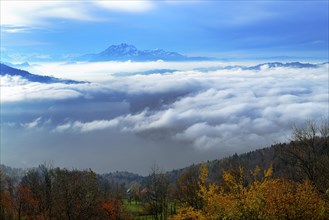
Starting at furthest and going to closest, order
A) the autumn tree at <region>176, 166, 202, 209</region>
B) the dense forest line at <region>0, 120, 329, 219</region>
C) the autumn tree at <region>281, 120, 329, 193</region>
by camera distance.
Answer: the autumn tree at <region>176, 166, 202, 209</region>, the autumn tree at <region>281, 120, 329, 193</region>, the dense forest line at <region>0, 120, 329, 219</region>

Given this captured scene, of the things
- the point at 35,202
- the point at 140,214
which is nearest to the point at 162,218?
the point at 140,214

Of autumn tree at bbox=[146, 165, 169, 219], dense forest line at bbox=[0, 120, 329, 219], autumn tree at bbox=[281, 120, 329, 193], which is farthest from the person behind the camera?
autumn tree at bbox=[146, 165, 169, 219]

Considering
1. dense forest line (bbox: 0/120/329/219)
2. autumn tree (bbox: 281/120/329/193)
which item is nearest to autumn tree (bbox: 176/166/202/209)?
dense forest line (bbox: 0/120/329/219)

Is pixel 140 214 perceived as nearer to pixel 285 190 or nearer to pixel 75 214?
pixel 75 214

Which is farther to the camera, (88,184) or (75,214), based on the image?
(88,184)

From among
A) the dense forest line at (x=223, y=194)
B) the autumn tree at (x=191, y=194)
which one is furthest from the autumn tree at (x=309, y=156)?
the autumn tree at (x=191, y=194)

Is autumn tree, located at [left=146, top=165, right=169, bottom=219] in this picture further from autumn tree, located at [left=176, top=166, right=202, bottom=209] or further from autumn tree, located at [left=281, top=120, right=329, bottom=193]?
autumn tree, located at [left=281, top=120, right=329, bottom=193]

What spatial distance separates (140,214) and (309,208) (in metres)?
114

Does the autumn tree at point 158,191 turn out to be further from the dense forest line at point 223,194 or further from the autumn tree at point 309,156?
the autumn tree at point 309,156

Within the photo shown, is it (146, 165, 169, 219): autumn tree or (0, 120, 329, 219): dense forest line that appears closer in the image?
(0, 120, 329, 219): dense forest line

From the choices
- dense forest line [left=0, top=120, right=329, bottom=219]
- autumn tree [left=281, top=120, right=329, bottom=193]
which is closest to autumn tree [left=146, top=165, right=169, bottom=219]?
dense forest line [left=0, top=120, right=329, bottom=219]

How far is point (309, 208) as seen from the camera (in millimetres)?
35594

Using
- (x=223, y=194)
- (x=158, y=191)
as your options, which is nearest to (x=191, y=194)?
(x=158, y=191)

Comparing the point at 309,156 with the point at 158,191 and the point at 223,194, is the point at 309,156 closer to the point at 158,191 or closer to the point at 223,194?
the point at 223,194
